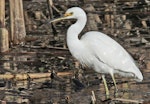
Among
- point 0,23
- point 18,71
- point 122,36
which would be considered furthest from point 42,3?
point 18,71

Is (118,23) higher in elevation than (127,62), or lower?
higher

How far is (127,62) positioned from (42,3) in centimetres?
1015

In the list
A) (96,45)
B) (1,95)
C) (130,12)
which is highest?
(130,12)

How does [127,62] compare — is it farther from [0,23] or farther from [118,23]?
[118,23]

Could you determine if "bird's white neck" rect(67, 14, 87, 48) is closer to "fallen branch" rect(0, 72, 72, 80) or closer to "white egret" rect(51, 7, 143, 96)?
"white egret" rect(51, 7, 143, 96)

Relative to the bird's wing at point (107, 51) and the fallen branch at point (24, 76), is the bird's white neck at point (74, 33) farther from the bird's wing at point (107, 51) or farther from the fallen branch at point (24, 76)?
the fallen branch at point (24, 76)

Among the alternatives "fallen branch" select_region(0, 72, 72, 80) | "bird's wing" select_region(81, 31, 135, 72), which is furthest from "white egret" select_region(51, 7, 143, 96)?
"fallen branch" select_region(0, 72, 72, 80)

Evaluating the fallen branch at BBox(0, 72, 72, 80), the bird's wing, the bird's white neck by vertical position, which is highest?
the bird's white neck

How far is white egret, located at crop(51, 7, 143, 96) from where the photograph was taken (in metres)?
10.7

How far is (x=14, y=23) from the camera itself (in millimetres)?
14164

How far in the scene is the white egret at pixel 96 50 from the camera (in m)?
10.7

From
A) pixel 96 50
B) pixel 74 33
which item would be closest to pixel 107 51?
pixel 96 50

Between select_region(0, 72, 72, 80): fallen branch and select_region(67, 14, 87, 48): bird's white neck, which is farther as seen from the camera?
select_region(0, 72, 72, 80): fallen branch

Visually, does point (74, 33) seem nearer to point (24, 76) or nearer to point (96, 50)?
point (96, 50)
